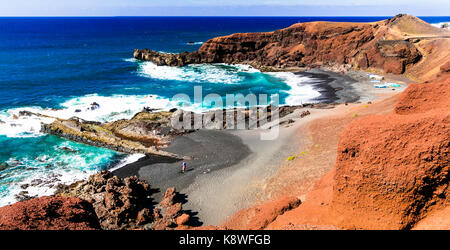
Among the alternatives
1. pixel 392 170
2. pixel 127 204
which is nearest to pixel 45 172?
pixel 127 204

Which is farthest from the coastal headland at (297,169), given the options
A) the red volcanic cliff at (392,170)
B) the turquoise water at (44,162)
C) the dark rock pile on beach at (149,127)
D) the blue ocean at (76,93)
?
the blue ocean at (76,93)

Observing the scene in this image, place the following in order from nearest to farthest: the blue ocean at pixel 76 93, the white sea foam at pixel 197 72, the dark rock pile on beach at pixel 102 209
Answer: the dark rock pile on beach at pixel 102 209 → the blue ocean at pixel 76 93 → the white sea foam at pixel 197 72

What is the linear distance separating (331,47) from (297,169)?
198ft

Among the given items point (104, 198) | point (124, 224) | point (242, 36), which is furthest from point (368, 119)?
point (242, 36)

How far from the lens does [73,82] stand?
56.4 meters

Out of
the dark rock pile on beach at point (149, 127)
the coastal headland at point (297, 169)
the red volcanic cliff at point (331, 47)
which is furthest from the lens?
the red volcanic cliff at point (331, 47)

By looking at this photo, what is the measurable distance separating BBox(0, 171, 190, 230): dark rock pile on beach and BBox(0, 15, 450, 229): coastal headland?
0.19 ft

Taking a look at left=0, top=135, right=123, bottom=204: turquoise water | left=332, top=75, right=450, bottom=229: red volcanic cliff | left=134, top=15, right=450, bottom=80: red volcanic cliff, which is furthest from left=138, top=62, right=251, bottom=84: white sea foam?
left=332, top=75, right=450, bottom=229: red volcanic cliff

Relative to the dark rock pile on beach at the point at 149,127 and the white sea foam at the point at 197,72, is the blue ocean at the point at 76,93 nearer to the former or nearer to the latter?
the white sea foam at the point at 197,72

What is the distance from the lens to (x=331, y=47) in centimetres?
7212

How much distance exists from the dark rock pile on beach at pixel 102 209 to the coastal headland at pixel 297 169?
57 millimetres

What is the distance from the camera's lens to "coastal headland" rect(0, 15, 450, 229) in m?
9.27

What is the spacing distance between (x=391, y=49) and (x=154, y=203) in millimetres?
56463

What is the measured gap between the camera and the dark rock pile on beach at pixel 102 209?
7582 millimetres
